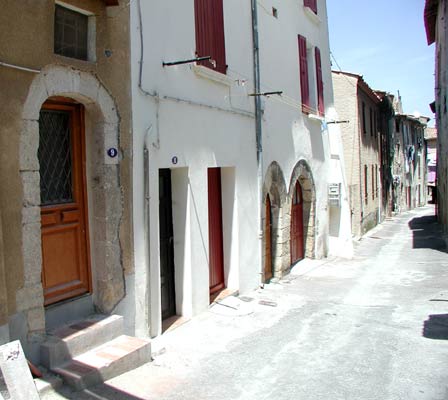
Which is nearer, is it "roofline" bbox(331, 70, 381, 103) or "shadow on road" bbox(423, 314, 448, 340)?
"shadow on road" bbox(423, 314, 448, 340)

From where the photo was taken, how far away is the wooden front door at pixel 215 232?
314 inches

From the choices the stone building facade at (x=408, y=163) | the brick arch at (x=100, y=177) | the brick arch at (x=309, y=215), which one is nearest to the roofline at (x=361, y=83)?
the brick arch at (x=309, y=215)

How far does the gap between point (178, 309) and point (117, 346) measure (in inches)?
81.2

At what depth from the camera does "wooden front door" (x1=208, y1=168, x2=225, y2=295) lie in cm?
797

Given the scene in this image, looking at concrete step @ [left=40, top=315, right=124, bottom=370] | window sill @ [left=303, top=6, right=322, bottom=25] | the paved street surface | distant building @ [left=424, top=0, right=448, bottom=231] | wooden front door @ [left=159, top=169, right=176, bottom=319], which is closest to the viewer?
concrete step @ [left=40, top=315, right=124, bottom=370]

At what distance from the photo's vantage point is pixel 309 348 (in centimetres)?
603

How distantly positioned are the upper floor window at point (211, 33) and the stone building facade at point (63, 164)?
1880mm

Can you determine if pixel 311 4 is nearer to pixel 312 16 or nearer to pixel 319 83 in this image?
pixel 312 16

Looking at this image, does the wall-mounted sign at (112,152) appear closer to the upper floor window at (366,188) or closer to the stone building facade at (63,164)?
the stone building facade at (63,164)

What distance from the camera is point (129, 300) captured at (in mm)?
5500

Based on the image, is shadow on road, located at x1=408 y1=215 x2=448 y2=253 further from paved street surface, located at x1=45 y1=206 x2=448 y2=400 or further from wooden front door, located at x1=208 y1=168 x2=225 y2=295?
wooden front door, located at x1=208 y1=168 x2=225 y2=295

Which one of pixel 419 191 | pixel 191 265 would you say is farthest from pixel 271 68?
pixel 419 191

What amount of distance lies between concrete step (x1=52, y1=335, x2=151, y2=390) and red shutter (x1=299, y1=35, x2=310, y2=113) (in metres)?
8.01

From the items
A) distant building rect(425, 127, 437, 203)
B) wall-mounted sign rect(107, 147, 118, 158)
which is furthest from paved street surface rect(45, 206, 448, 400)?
distant building rect(425, 127, 437, 203)
